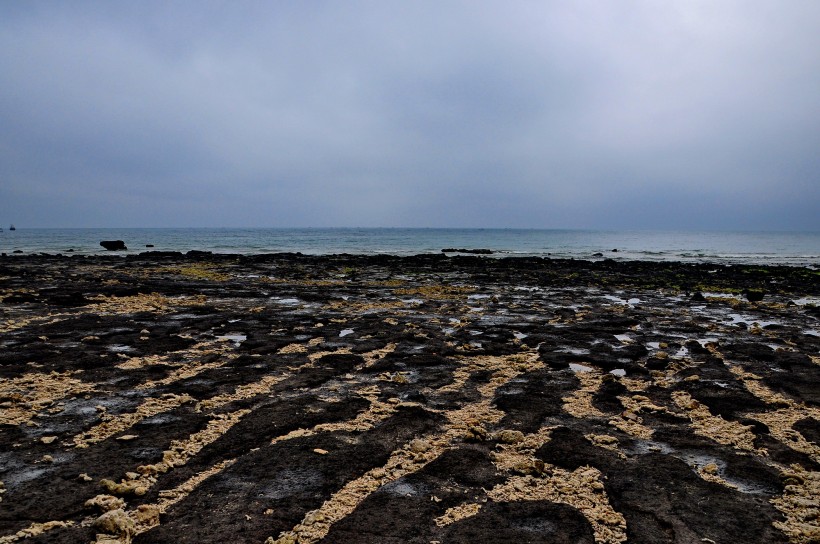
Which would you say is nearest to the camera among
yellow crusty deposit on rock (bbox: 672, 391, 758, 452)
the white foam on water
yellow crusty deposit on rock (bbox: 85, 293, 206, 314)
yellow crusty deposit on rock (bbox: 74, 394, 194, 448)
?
yellow crusty deposit on rock (bbox: 74, 394, 194, 448)

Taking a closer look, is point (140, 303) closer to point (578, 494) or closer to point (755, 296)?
point (578, 494)

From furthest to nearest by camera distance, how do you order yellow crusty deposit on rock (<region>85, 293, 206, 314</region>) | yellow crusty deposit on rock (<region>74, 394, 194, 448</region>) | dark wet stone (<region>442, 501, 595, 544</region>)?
1. yellow crusty deposit on rock (<region>85, 293, 206, 314</region>)
2. yellow crusty deposit on rock (<region>74, 394, 194, 448</region>)
3. dark wet stone (<region>442, 501, 595, 544</region>)

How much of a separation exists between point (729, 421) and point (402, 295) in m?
16.4

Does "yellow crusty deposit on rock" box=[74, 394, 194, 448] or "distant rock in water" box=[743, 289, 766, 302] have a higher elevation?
"distant rock in water" box=[743, 289, 766, 302]

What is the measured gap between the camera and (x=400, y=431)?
22.2 ft

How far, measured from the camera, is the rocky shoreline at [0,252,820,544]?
15.3 ft

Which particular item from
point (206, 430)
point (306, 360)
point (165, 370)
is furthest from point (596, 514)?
point (165, 370)

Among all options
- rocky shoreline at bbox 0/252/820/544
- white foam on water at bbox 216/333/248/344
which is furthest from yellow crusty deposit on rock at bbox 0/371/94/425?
white foam on water at bbox 216/333/248/344

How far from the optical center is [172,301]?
18.9 metres

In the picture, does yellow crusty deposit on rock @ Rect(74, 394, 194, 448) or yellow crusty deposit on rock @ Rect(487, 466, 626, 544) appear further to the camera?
yellow crusty deposit on rock @ Rect(74, 394, 194, 448)

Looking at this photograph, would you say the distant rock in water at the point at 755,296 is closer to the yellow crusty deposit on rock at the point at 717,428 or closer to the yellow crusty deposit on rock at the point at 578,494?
the yellow crusty deposit on rock at the point at 717,428

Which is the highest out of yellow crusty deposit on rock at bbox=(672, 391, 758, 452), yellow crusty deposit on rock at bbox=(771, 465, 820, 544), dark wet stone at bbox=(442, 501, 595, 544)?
yellow crusty deposit on rock at bbox=(771, 465, 820, 544)

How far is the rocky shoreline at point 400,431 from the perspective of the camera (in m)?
4.66

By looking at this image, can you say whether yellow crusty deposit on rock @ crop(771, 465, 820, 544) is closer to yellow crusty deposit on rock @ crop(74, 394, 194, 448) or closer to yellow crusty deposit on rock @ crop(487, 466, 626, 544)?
yellow crusty deposit on rock @ crop(487, 466, 626, 544)
